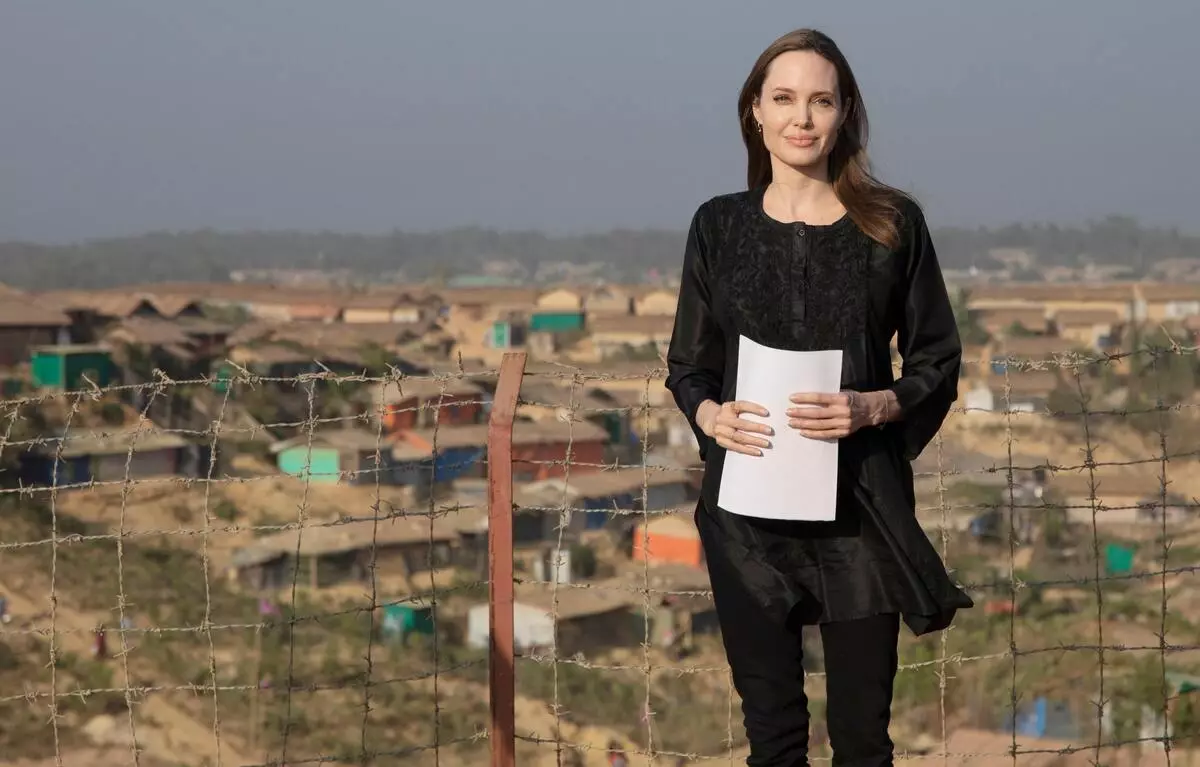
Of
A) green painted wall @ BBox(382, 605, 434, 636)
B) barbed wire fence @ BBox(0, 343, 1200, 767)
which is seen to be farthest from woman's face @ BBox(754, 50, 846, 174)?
green painted wall @ BBox(382, 605, 434, 636)

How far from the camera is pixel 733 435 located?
89.2 inches

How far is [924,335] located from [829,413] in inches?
9.4

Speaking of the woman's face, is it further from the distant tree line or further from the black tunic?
the distant tree line

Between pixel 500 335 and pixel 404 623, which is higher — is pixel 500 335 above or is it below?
above

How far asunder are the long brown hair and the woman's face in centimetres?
2

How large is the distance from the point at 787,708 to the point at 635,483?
89.1 feet

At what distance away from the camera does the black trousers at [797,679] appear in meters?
2.31

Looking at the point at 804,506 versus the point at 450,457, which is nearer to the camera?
the point at 804,506

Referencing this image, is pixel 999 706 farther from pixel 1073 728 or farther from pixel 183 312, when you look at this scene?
pixel 183 312

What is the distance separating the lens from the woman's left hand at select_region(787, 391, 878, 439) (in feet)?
7.26

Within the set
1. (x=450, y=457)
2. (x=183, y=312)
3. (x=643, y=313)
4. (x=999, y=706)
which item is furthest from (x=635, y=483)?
(x=643, y=313)

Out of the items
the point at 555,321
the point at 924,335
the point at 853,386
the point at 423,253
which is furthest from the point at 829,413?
the point at 423,253

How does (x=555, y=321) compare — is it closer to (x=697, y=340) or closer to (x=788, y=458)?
(x=697, y=340)

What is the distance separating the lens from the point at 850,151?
7.77 ft
